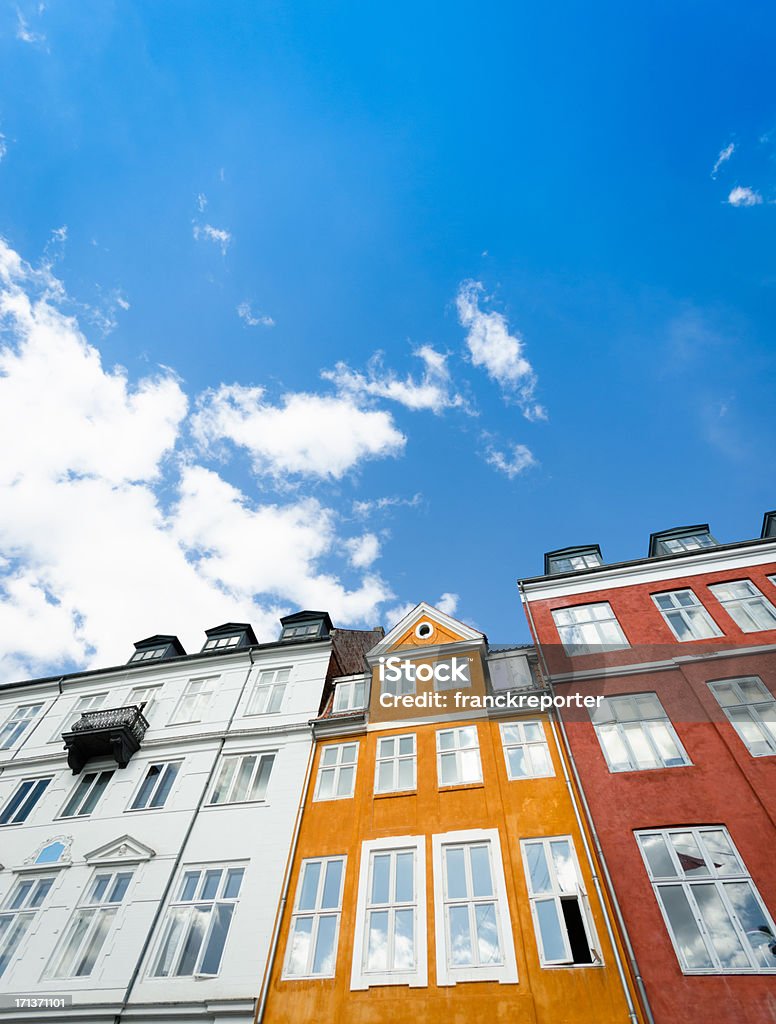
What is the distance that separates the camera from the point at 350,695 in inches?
842

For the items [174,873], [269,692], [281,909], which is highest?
[269,692]

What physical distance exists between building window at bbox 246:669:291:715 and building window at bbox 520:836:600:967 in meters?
11.1

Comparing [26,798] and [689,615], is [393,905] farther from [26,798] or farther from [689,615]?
[26,798]

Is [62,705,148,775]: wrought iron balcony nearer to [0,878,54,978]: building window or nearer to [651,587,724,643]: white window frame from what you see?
[0,878,54,978]: building window

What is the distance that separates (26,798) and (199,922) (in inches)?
412

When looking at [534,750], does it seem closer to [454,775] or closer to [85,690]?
[454,775]

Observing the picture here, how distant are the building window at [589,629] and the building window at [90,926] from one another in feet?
54.4

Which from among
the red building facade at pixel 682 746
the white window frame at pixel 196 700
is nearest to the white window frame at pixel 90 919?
the white window frame at pixel 196 700

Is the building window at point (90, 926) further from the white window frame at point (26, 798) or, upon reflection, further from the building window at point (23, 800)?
the building window at point (23, 800)

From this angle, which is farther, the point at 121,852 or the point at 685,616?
the point at 685,616

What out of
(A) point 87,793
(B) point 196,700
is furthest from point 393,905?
(A) point 87,793

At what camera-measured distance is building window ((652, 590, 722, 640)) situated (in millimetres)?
19078

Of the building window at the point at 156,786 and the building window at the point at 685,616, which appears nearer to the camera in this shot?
the building window at the point at 685,616

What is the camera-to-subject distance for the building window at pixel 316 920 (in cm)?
1374
